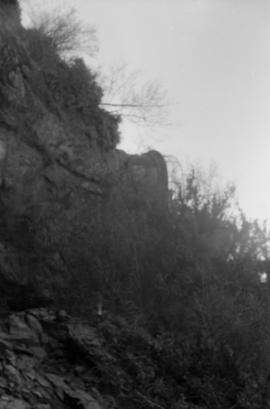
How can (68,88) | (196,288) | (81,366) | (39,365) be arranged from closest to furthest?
(39,365) < (81,366) < (196,288) < (68,88)

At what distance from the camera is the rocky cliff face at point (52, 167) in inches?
251

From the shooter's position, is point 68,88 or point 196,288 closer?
point 196,288

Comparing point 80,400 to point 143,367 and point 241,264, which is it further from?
point 241,264

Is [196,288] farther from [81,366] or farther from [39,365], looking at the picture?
[39,365]

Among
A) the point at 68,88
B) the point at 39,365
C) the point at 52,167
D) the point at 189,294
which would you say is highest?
the point at 68,88

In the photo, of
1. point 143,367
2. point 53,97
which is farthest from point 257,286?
point 53,97

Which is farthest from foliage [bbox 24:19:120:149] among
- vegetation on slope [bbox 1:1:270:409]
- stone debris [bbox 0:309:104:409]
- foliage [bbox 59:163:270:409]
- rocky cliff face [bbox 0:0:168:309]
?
stone debris [bbox 0:309:104:409]

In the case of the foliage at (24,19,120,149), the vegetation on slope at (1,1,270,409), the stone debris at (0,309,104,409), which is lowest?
the stone debris at (0,309,104,409)

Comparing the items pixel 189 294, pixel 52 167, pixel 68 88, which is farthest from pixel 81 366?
pixel 68 88

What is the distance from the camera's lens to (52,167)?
877 centimetres

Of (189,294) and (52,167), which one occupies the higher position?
(52,167)

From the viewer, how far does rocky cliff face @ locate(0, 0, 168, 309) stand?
638 centimetres

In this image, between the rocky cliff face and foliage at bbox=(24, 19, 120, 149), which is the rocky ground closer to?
the rocky cliff face

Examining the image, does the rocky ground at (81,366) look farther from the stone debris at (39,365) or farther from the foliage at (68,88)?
the foliage at (68,88)
